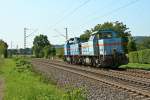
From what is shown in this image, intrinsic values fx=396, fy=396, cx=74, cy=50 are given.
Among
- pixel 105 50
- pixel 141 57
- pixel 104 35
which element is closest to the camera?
pixel 105 50

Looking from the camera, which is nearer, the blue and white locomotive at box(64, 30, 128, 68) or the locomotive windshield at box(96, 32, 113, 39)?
the blue and white locomotive at box(64, 30, 128, 68)

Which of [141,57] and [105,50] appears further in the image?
[141,57]

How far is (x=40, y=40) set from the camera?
6280 inches

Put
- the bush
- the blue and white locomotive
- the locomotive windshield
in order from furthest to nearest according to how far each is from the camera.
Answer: the bush → the locomotive windshield → the blue and white locomotive

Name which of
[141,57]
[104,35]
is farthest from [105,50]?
[141,57]

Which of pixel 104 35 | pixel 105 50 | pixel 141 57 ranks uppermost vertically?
pixel 104 35

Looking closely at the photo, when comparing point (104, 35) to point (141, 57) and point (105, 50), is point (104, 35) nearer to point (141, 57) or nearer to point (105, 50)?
point (105, 50)

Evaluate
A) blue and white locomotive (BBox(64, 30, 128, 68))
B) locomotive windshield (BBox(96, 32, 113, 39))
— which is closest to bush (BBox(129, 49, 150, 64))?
blue and white locomotive (BBox(64, 30, 128, 68))

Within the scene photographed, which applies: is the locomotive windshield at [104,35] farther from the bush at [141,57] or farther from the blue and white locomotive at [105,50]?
the bush at [141,57]

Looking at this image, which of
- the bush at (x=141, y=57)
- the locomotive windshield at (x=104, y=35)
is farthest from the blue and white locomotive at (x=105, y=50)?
the bush at (x=141, y=57)

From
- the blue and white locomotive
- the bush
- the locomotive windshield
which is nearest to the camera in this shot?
the blue and white locomotive

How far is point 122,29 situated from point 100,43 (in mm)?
68005

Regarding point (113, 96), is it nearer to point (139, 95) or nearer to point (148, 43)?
point (139, 95)

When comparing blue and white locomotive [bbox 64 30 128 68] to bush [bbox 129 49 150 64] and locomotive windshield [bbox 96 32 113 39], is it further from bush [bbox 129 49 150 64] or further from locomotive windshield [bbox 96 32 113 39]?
bush [bbox 129 49 150 64]
